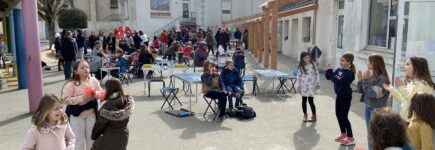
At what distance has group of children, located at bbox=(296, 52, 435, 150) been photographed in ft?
9.21

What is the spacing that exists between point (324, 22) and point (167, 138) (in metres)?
10.6

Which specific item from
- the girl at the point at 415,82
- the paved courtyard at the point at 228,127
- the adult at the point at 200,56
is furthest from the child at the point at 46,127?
the adult at the point at 200,56

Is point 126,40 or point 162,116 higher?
point 126,40

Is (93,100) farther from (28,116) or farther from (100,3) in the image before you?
(100,3)

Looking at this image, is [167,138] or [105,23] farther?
[105,23]

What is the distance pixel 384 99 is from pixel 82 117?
12.6 ft

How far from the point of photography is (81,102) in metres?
4.61

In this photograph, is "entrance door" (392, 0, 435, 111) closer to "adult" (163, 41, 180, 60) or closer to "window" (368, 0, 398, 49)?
"window" (368, 0, 398, 49)

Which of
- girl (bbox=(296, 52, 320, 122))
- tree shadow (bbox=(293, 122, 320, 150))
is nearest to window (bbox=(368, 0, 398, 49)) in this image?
girl (bbox=(296, 52, 320, 122))

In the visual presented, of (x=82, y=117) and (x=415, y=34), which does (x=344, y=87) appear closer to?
(x=415, y=34)

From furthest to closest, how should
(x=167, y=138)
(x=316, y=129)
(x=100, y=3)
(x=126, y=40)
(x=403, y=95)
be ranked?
(x=100, y=3) → (x=126, y=40) → (x=316, y=129) → (x=167, y=138) → (x=403, y=95)

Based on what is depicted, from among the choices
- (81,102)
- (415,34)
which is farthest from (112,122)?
(415,34)

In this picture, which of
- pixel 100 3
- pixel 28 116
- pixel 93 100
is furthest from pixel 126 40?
pixel 100 3

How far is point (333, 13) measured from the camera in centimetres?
1411
